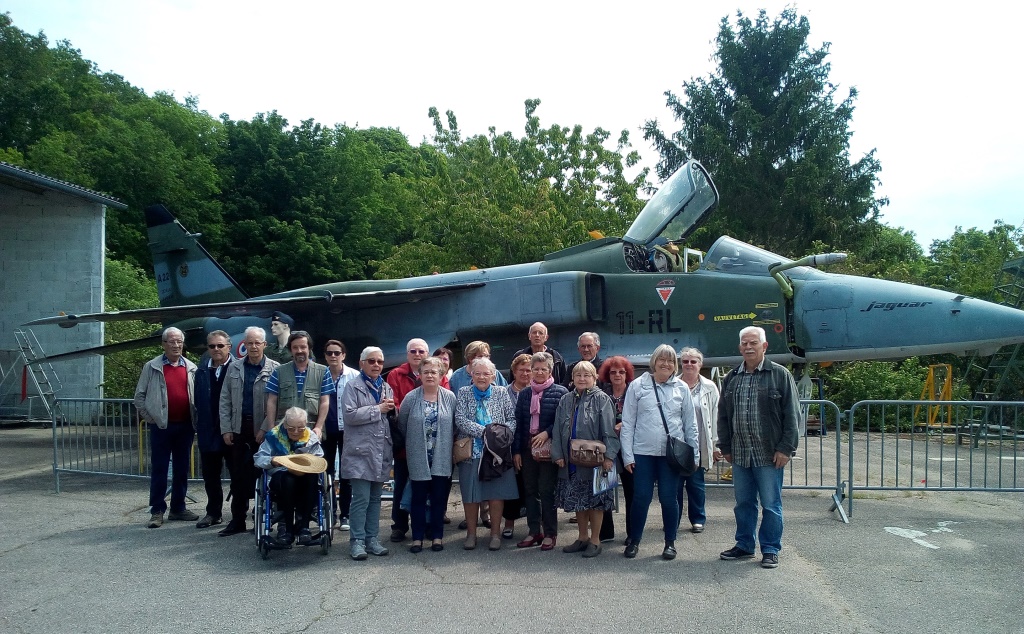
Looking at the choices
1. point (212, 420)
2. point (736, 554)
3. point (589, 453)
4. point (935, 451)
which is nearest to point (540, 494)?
point (589, 453)

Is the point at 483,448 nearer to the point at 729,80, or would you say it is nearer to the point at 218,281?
the point at 218,281

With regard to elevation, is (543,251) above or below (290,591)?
above

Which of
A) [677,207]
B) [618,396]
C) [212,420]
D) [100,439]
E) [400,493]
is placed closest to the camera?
[618,396]

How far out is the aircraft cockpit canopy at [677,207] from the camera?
Answer: 1020 centimetres

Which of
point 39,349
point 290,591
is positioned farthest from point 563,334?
point 39,349

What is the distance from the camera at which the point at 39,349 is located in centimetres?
1839

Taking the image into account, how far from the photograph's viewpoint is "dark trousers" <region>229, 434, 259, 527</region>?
264 inches

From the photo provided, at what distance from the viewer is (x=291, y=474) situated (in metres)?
5.81

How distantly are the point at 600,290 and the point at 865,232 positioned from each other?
26.5 metres

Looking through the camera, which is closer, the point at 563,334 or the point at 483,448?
the point at 483,448

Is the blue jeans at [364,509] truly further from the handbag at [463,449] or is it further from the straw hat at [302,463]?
the handbag at [463,449]

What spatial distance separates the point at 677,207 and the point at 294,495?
6467 mm

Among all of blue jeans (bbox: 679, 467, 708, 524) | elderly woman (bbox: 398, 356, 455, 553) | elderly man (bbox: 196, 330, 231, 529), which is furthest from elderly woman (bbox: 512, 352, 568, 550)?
elderly man (bbox: 196, 330, 231, 529)

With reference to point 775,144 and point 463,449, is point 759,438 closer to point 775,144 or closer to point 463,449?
point 463,449
